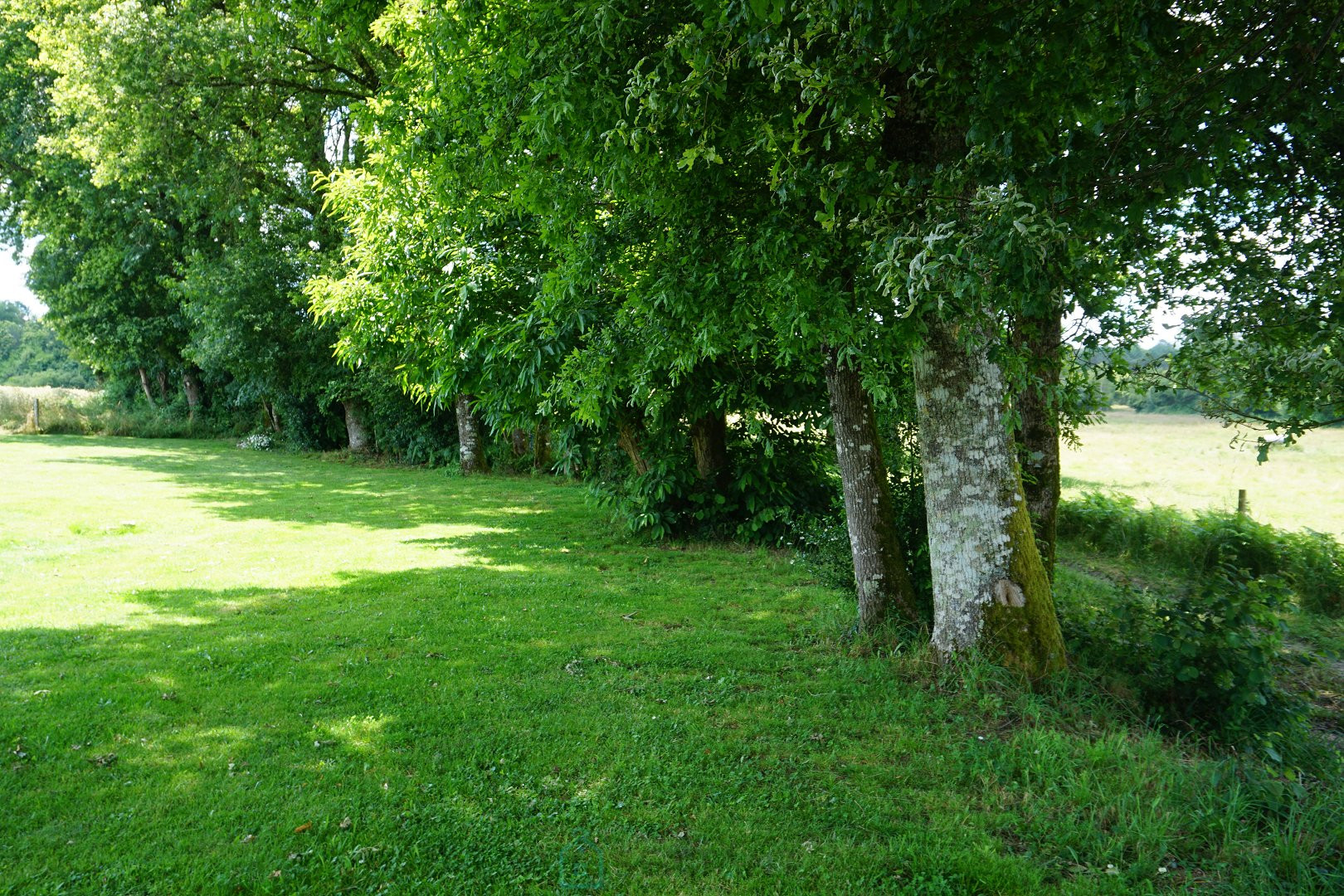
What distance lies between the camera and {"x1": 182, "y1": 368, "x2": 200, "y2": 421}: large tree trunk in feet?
118

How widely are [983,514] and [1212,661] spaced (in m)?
1.83

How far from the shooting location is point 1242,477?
19344mm

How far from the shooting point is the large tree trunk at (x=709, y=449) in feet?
40.5

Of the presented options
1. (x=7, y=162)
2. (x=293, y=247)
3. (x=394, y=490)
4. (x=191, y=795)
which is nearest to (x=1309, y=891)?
(x=191, y=795)

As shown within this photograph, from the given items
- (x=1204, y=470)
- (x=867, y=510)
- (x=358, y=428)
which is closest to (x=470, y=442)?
(x=358, y=428)

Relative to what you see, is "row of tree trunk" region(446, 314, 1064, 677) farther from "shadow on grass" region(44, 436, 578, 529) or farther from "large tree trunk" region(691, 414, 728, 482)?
"shadow on grass" region(44, 436, 578, 529)

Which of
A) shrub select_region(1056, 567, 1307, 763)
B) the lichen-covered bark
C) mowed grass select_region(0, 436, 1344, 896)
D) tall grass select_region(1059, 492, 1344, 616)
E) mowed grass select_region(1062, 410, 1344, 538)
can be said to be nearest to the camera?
mowed grass select_region(0, 436, 1344, 896)

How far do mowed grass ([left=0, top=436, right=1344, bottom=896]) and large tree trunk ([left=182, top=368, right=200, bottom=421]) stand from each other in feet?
99.2

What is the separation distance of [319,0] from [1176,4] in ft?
24.8

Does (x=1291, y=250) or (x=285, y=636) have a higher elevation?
(x=1291, y=250)

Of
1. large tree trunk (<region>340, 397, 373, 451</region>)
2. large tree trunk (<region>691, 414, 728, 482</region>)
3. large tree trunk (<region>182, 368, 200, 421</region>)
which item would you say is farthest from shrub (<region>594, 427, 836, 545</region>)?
large tree trunk (<region>182, 368, 200, 421</region>)

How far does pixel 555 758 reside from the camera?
4.98 metres

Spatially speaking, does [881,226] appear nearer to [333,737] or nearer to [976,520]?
[976,520]

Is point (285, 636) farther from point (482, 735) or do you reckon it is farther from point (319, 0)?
point (319, 0)
